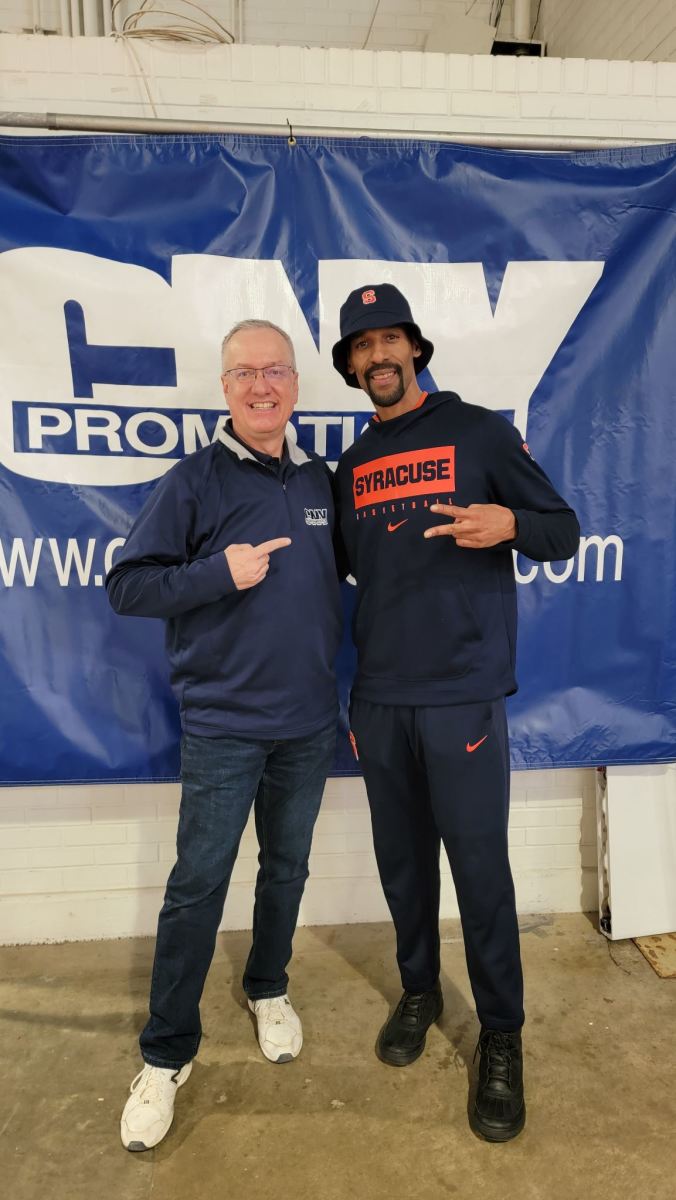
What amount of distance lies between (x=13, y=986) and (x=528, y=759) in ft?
5.55

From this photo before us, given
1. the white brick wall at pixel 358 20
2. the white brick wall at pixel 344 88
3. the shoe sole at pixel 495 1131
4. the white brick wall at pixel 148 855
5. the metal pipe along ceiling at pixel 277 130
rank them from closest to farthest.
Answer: the shoe sole at pixel 495 1131
the metal pipe along ceiling at pixel 277 130
the white brick wall at pixel 344 88
the white brick wall at pixel 148 855
the white brick wall at pixel 358 20

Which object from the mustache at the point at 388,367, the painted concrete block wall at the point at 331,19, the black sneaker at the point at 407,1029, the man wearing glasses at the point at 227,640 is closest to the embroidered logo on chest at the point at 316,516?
the man wearing glasses at the point at 227,640

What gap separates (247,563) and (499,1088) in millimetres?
1322

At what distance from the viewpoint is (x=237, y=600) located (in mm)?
1654

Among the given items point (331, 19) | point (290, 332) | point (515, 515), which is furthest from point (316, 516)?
point (331, 19)

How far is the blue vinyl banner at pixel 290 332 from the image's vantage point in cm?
202

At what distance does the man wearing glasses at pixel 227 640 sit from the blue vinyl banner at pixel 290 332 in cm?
44

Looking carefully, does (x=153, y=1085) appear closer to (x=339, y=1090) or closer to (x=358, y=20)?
(x=339, y=1090)

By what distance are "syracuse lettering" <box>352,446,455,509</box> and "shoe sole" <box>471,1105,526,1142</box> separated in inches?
56.0

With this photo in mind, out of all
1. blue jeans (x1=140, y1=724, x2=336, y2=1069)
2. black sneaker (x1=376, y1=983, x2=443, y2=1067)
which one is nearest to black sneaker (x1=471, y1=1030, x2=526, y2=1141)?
black sneaker (x1=376, y1=983, x2=443, y2=1067)

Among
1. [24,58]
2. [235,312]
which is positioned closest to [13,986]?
[235,312]

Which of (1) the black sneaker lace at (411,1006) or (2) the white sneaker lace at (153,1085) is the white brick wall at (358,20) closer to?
(1) the black sneaker lace at (411,1006)

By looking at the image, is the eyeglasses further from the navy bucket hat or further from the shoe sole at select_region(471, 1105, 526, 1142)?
the shoe sole at select_region(471, 1105, 526, 1142)

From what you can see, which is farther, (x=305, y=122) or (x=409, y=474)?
(x=305, y=122)
